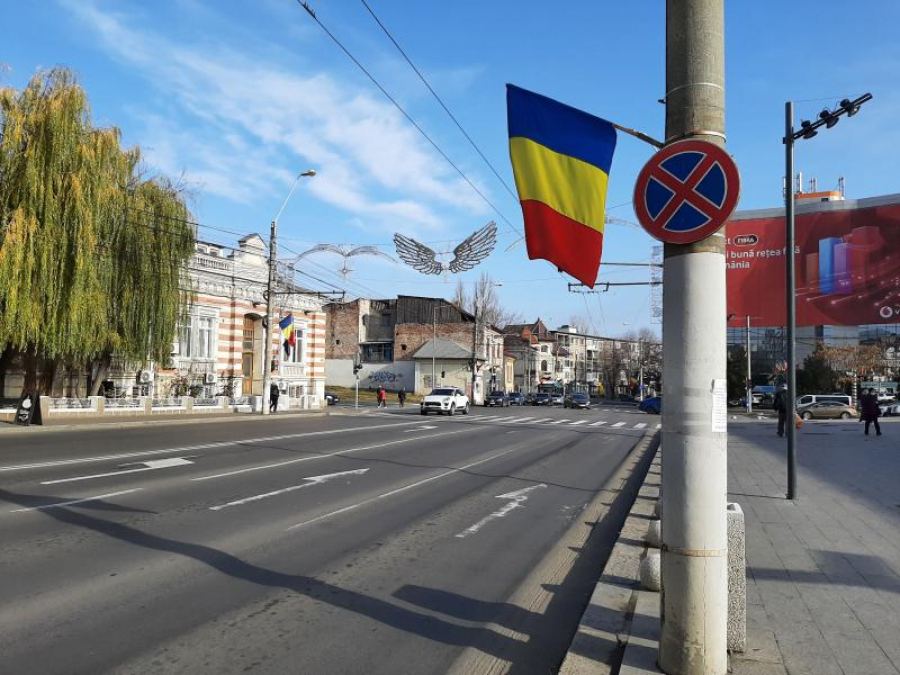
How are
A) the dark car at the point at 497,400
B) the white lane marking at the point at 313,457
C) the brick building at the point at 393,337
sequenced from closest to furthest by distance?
the white lane marking at the point at 313,457, the dark car at the point at 497,400, the brick building at the point at 393,337

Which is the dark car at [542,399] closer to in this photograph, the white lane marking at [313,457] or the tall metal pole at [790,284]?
the white lane marking at [313,457]

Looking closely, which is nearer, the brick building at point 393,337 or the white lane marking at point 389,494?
the white lane marking at point 389,494

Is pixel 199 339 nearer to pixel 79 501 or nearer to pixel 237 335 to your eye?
pixel 237 335

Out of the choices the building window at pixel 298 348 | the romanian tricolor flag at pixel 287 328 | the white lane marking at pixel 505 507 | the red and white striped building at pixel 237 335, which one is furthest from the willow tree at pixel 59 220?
the white lane marking at pixel 505 507

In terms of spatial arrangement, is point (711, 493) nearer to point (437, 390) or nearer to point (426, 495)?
point (426, 495)

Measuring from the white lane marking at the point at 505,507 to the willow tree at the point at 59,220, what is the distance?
1826 centimetres

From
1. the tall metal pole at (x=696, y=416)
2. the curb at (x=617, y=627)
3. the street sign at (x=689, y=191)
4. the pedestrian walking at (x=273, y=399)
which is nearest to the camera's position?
Result: the tall metal pole at (x=696, y=416)

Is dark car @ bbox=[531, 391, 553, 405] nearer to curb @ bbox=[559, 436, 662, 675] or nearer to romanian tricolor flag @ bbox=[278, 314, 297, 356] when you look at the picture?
romanian tricolor flag @ bbox=[278, 314, 297, 356]

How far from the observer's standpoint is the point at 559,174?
5168mm

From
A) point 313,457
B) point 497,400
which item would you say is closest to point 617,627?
point 313,457

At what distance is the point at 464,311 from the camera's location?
78562mm

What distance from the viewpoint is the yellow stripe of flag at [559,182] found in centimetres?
512

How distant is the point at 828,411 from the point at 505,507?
1658 inches

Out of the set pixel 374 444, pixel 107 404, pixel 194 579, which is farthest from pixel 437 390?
pixel 194 579
